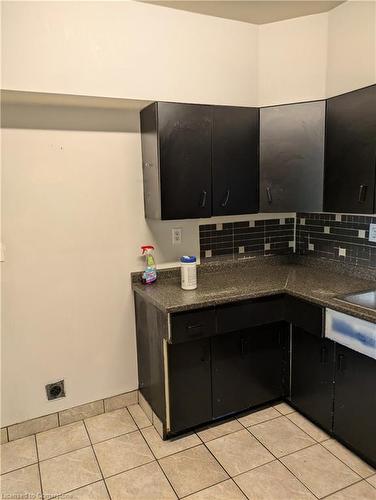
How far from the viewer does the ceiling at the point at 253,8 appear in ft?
6.96

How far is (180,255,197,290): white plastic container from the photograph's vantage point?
2.29 meters

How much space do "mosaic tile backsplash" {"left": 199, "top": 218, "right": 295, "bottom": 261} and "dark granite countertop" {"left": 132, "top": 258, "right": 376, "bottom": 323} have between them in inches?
3.2

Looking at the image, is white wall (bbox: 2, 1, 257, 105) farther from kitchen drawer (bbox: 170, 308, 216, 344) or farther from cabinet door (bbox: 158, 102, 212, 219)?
kitchen drawer (bbox: 170, 308, 216, 344)

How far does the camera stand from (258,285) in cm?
237

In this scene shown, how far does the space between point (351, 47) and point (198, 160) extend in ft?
3.62

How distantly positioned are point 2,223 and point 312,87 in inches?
82.2

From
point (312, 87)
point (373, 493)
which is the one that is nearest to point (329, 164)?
point (312, 87)

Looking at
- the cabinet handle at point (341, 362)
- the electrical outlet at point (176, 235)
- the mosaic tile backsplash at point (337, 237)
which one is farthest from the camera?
the electrical outlet at point (176, 235)

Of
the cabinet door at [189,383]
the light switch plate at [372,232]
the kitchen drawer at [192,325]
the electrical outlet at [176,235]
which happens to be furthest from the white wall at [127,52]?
the cabinet door at [189,383]

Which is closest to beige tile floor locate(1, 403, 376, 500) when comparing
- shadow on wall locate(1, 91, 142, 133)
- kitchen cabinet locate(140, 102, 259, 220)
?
kitchen cabinet locate(140, 102, 259, 220)

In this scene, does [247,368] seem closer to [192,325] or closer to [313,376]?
[313,376]

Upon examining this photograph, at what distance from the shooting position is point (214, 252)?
2.73 metres

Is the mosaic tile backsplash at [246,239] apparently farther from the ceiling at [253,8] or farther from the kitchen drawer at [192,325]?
the ceiling at [253,8]

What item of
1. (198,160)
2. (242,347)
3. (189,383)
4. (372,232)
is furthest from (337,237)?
(189,383)
